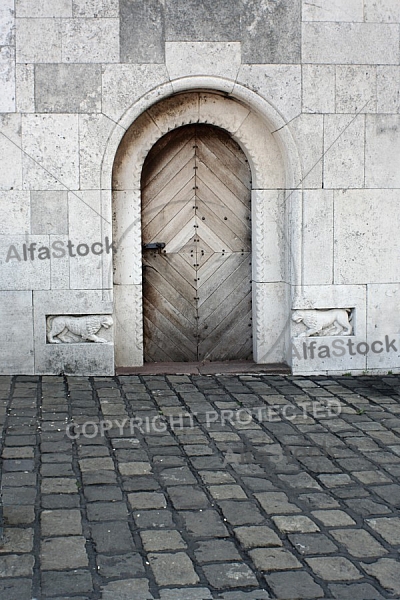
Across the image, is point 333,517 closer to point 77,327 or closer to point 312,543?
point 312,543

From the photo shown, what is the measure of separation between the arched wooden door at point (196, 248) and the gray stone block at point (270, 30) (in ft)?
2.88

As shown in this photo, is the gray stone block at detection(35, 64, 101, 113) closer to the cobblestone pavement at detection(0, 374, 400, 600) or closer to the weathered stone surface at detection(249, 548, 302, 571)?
the cobblestone pavement at detection(0, 374, 400, 600)

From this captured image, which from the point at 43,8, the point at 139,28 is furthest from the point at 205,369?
the point at 43,8

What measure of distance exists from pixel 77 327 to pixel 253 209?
201 cm

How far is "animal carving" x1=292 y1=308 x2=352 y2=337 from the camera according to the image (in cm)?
774

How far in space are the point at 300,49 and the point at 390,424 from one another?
3.50 metres

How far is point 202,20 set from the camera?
7508 millimetres

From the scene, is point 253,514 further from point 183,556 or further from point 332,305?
point 332,305

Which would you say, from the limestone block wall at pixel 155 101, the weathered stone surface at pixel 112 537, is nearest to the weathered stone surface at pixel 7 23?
the limestone block wall at pixel 155 101

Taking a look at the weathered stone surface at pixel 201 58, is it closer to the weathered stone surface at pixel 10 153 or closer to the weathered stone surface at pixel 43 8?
the weathered stone surface at pixel 43 8

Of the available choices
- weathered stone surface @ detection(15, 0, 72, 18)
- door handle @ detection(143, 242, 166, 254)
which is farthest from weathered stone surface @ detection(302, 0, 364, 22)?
door handle @ detection(143, 242, 166, 254)

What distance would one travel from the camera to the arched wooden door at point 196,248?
8.09 metres

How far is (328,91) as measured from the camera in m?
7.64

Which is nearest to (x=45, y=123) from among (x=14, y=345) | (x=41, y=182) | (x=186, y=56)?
(x=41, y=182)
